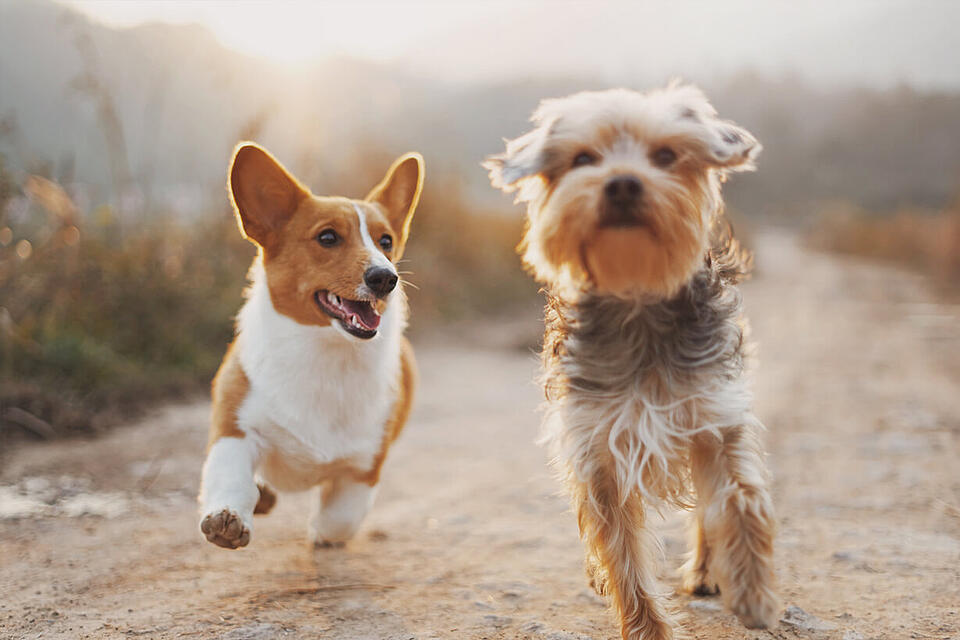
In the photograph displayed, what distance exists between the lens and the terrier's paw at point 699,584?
3635 mm

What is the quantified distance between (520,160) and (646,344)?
2.72 ft

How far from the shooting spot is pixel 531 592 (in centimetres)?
367

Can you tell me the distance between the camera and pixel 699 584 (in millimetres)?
3650

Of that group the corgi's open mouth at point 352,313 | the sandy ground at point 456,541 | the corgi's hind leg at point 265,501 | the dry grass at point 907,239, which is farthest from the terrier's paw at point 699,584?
the dry grass at point 907,239

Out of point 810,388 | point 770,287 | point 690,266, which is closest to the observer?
point 690,266

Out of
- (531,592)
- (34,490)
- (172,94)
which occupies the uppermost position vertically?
(172,94)

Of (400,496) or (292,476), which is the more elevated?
(292,476)

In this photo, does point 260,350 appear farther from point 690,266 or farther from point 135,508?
point 690,266

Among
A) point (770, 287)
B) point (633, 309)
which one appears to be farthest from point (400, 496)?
point (770, 287)

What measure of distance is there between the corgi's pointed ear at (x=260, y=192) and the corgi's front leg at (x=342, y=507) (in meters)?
1.23

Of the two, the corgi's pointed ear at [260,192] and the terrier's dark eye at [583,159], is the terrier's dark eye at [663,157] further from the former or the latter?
the corgi's pointed ear at [260,192]

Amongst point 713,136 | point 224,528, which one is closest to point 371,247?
point 224,528

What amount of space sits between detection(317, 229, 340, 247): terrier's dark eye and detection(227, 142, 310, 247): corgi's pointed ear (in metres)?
0.27

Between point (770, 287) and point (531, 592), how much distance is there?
1691 centimetres
